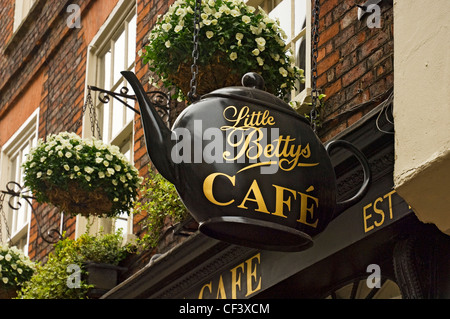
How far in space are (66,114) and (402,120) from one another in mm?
6437

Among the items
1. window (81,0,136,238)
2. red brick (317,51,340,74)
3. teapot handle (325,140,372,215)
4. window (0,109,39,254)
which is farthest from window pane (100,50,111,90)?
teapot handle (325,140,372,215)

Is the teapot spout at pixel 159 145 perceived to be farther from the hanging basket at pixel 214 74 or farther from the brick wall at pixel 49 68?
the brick wall at pixel 49 68

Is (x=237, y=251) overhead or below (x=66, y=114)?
below

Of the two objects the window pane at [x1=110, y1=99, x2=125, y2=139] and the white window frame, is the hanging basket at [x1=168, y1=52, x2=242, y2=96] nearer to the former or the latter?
the white window frame

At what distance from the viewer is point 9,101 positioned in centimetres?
1158

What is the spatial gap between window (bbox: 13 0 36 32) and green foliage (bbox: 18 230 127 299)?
4984 mm

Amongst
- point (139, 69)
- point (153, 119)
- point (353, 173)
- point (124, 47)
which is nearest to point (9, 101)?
point (124, 47)

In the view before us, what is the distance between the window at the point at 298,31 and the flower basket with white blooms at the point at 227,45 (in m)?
0.18

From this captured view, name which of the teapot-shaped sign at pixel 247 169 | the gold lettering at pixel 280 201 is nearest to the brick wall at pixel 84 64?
the teapot-shaped sign at pixel 247 169

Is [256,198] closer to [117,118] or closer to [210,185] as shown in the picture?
[210,185]

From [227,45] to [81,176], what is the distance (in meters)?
1.88

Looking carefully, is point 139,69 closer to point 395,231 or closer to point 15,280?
point 15,280

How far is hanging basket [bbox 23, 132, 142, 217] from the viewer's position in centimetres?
707
